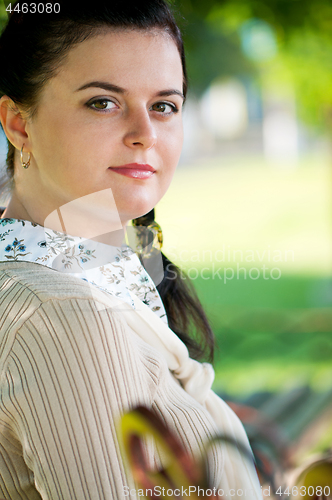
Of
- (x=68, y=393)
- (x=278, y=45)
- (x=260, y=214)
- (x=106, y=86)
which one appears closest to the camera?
(x=68, y=393)

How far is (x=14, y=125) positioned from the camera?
772mm

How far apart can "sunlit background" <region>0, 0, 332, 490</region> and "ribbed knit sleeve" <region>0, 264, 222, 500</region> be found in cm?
49

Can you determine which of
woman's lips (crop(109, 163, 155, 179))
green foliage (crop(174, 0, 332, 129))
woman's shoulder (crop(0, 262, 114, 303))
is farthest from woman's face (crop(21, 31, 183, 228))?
green foliage (crop(174, 0, 332, 129))

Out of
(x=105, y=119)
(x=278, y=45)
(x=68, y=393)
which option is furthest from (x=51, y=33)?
(x=278, y=45)

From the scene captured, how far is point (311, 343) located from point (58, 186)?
8.62ft

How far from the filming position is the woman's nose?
69 centimetres

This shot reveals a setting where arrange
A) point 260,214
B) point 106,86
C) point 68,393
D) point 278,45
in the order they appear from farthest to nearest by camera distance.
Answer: point 260,214 → point 278,45 → point 106,86 → point 68,393

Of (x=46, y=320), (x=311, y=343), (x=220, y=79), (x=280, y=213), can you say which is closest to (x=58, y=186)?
(x=46, y=320)

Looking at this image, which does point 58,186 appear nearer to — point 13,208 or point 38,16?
point 13,208

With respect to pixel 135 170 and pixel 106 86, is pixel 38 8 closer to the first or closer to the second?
pixel 106 86

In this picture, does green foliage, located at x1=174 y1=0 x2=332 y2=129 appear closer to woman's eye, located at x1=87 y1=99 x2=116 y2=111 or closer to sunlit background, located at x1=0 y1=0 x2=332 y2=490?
sunlit background, located at x1=0 y1=0 x2=332 y2=490

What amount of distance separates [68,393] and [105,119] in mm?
383

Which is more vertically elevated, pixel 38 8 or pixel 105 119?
pixel 38 8

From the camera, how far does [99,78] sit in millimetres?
677
